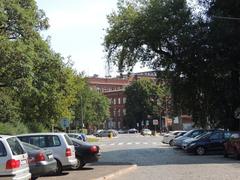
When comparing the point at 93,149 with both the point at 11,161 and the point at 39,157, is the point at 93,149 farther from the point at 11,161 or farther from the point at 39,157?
the point at 11,161

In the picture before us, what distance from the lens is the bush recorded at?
1876 inches

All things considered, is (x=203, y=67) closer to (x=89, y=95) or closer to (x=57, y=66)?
(x=57, y=66)

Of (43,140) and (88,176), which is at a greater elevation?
(43,140)

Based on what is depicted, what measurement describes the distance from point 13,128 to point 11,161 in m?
35.2

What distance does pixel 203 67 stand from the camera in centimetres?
3803

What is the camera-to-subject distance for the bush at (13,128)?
47656 millimetres

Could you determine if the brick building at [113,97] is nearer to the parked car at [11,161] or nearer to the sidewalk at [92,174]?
the sidewalk at [92,174]

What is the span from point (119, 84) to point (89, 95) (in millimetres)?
81632

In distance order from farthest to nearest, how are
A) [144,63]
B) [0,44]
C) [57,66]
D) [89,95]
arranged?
[89,95], [57,66], [144,63], [0,44]

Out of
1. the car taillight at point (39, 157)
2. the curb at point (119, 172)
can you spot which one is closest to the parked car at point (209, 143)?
the curb at point (119, 172)

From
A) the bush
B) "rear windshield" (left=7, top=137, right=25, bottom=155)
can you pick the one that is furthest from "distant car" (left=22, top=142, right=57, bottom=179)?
the bush

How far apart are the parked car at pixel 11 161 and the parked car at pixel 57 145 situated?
20.0ft

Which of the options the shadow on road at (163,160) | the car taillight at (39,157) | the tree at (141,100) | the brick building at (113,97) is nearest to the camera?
the car taillight at (39,157)

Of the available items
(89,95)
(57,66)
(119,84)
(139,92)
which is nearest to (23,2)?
(57,66)
